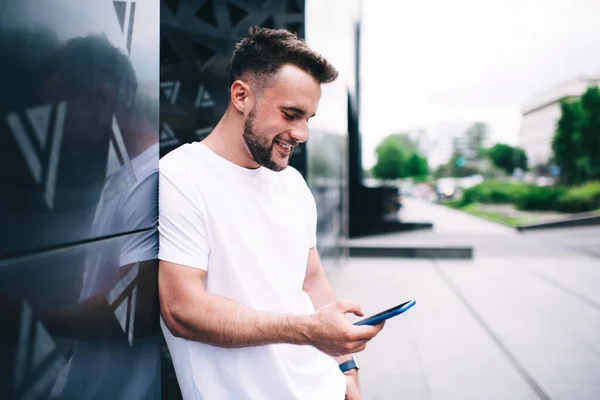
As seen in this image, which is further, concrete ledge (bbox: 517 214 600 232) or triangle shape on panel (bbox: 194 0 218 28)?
concrete ledge (bbox: 517 214 600 232)

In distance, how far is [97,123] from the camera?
4.02 ft

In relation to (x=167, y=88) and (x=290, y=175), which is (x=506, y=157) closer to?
(x=167, y=88)

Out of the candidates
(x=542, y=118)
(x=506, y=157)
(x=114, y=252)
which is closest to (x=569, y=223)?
(x=114, y=252)

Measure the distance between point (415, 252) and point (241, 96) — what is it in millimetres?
10120

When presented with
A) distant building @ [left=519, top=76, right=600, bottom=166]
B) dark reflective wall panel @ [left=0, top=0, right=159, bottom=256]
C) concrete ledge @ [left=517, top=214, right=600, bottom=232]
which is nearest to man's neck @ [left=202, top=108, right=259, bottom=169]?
dark reflective wall panel @ [left=0, top=0, right=159, bottom=256]

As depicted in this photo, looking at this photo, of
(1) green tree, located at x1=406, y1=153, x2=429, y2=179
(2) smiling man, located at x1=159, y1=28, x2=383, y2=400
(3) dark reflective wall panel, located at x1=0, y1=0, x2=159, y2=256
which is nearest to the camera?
(3) dark reflective wall panel, located at x1=0, y1=0, x2=159, y2=256

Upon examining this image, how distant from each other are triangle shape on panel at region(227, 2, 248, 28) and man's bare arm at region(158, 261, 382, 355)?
6.41ft

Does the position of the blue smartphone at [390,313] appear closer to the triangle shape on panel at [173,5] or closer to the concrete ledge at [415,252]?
the triangle shape on panel at [173,5]

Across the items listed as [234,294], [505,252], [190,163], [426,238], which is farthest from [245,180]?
[426,238]

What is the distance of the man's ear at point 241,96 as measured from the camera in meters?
1.73

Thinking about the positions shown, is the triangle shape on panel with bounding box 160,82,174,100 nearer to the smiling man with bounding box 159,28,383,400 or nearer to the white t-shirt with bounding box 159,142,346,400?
the smiling man with bounding box 159,28,383,400

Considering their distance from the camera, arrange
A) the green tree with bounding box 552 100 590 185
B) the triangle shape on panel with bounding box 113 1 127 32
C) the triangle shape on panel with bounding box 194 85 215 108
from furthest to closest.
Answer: the green tree with bounding box 552 100 590 185, the triangle shape on panel with bounding box 194 85 215 108, the triangle shape on panel with bounding box 113 1 127 32

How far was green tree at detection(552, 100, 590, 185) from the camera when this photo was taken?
3153 centimetres

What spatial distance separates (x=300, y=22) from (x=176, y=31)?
2.25m
